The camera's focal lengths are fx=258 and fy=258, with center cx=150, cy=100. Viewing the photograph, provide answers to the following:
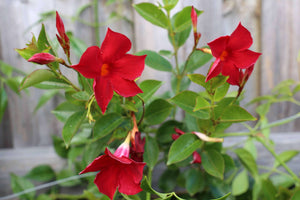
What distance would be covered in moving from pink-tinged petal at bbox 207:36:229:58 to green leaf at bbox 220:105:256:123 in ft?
0.40

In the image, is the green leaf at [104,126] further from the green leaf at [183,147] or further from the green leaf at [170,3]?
the green leaf at [170,3]

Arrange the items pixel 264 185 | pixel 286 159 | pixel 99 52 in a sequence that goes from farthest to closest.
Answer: pixel 286 159 → pixel 264 185 → pixel 99 52

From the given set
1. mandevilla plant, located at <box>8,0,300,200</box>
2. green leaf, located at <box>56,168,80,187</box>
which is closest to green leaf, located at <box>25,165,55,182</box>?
green leaf, located at <box>56,168,80,187</box>

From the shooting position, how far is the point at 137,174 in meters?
0.36

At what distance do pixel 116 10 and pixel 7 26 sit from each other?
1.50 feet

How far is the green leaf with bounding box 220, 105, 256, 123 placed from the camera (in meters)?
0.44

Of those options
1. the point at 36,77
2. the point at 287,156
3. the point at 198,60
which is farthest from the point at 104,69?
the point at 287,156

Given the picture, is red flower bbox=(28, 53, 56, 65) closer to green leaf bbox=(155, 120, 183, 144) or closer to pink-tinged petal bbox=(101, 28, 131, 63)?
pink-tinged petal bbox=(101, 28, 131, 63)

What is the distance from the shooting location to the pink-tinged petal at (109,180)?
1.22ft

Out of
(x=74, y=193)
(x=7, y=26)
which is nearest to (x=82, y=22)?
(x=7, y=26)

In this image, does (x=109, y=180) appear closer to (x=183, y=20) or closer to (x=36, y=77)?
(x=36, y=77)

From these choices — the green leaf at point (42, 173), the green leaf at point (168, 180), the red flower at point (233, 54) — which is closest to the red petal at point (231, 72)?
the red flower at point (233, 54)

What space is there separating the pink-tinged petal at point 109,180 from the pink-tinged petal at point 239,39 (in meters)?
0.24

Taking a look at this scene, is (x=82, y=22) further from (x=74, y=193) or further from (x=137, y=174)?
(x=137, y=174)
